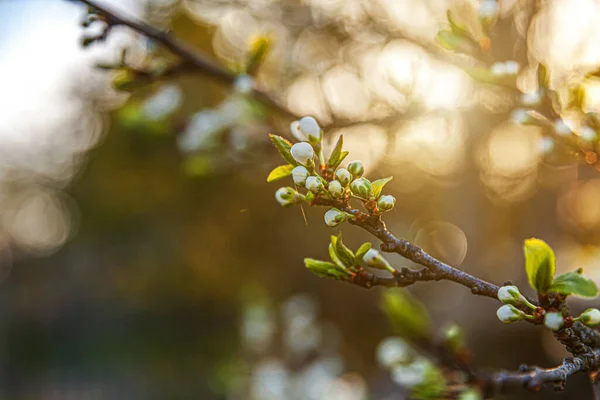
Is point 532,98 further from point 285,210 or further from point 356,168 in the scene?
point 285,210

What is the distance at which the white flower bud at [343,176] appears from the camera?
2.19 feet

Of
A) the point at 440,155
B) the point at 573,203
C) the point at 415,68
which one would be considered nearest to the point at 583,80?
the point at 415,68

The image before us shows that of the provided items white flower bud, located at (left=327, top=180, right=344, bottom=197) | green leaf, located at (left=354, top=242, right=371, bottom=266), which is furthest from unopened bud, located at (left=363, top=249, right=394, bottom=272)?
white flower bud, located at (left=327, top=180, right=344, bottom=197)

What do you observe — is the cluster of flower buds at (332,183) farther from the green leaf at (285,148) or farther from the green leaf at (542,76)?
the green leaf at (542,76)

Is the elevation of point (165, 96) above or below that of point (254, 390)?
above

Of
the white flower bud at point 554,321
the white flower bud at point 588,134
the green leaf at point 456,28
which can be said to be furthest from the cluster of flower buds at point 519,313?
the green leaf at point 456,28

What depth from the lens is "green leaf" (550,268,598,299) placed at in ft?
2.10

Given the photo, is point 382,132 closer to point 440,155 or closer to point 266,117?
point 266,117

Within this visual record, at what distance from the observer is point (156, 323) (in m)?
10.3

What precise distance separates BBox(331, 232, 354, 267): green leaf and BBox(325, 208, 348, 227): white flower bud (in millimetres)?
60

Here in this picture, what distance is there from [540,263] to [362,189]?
25 centimetres

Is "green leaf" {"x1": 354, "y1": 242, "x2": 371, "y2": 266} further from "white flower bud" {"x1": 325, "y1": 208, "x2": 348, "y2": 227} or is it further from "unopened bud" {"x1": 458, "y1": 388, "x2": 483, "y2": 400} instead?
"unopened bud" {"x1": 458, "y1": 388, "x2": 483, "y2": 400}

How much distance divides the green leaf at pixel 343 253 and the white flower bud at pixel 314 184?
3.6 inches

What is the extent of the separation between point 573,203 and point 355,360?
219cm
